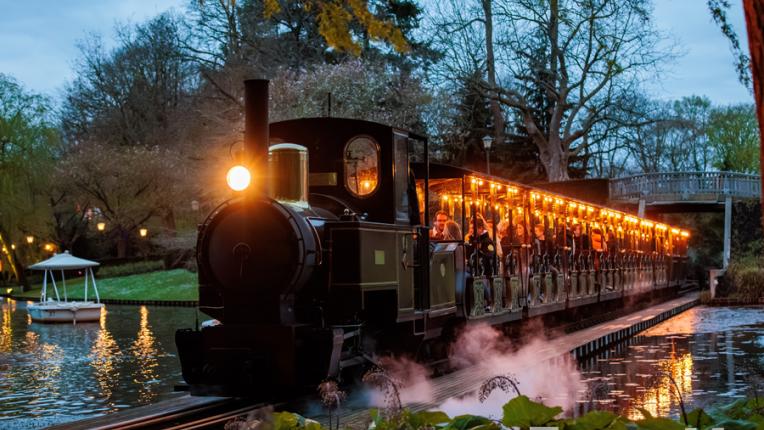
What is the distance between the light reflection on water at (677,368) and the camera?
35.3 ft

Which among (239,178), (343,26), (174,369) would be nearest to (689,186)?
(174,369)

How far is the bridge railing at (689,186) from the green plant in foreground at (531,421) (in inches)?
1578

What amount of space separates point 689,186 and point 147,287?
88.3ft

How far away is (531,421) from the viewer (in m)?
4.68

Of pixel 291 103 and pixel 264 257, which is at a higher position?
pixel 291 103

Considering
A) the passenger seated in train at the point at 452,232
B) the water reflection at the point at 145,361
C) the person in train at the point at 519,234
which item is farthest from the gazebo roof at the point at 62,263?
the passenger seated in train at the point at 452,232

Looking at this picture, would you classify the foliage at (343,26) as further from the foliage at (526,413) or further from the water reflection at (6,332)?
the water reflection at (6,332)

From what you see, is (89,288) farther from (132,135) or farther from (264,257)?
(264,257)

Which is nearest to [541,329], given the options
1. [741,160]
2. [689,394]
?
[689,394]

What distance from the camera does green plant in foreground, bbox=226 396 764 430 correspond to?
456cm

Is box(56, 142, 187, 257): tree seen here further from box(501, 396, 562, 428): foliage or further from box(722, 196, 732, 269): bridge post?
box(501, 396, 562, 428): foliage

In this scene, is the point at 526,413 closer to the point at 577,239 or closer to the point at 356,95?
the point at 577,239

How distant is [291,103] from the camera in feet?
139

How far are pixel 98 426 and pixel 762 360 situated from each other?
33.0 ft
